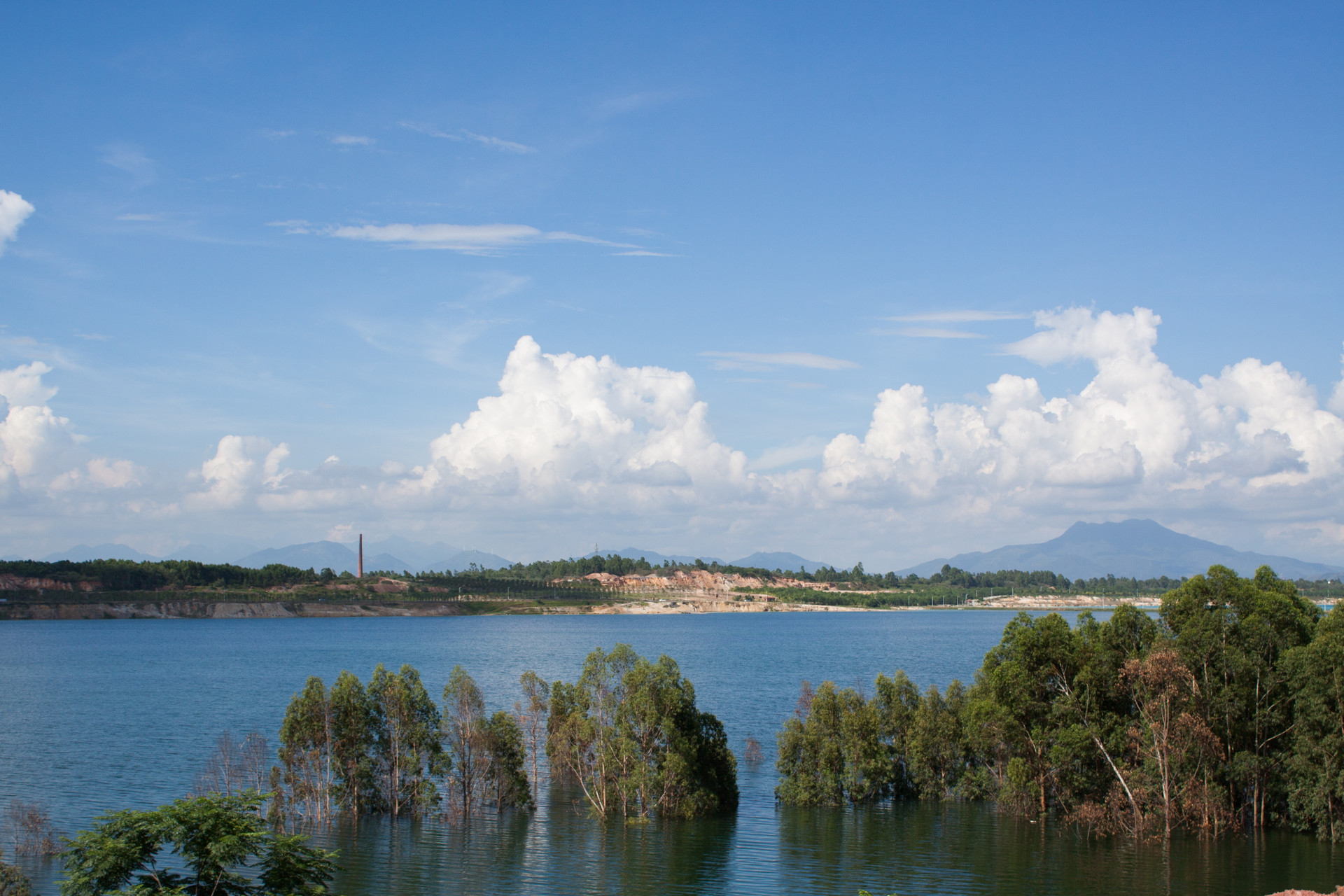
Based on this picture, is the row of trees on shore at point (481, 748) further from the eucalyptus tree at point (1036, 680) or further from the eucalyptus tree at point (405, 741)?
the eucalyptus tree at point (1036, 680)

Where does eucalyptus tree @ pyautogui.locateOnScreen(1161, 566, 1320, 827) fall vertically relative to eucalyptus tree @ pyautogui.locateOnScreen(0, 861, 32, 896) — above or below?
above

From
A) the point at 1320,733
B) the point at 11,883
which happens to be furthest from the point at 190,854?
the point at 1320,733

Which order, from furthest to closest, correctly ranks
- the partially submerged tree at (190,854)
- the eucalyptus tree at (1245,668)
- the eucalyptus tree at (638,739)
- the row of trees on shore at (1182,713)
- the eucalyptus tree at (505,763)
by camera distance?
the eucalyptus tree at (505,763), the eucalyptus tree at (638,739), the eucalyptus tree at (1245,668), the row of trees on shore at (1182,713), the partially submerged tree at (190,854)

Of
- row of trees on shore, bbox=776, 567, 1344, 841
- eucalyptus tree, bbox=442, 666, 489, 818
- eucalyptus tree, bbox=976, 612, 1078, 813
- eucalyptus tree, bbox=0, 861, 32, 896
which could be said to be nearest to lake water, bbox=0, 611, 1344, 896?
row of trees on shore, bbox=776, 567, 1344, 841

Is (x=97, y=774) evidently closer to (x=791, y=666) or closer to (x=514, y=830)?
(x=514, y=830)

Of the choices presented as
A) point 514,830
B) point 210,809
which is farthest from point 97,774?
point 210,809

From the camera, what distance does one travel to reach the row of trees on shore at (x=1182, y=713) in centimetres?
5038

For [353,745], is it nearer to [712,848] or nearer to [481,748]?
[481,748]

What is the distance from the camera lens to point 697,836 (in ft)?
186

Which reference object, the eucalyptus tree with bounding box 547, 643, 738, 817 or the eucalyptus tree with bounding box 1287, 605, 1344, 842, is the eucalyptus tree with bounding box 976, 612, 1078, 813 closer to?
the eucalyptus tree with bounding box 1287, 605, 1344, 842

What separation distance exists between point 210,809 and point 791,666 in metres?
136

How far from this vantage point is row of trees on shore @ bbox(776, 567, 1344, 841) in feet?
165

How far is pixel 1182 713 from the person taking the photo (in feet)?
166

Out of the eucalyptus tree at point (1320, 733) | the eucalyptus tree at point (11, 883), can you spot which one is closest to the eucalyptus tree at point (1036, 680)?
the eucalyptus tree at point (1320, 733)
